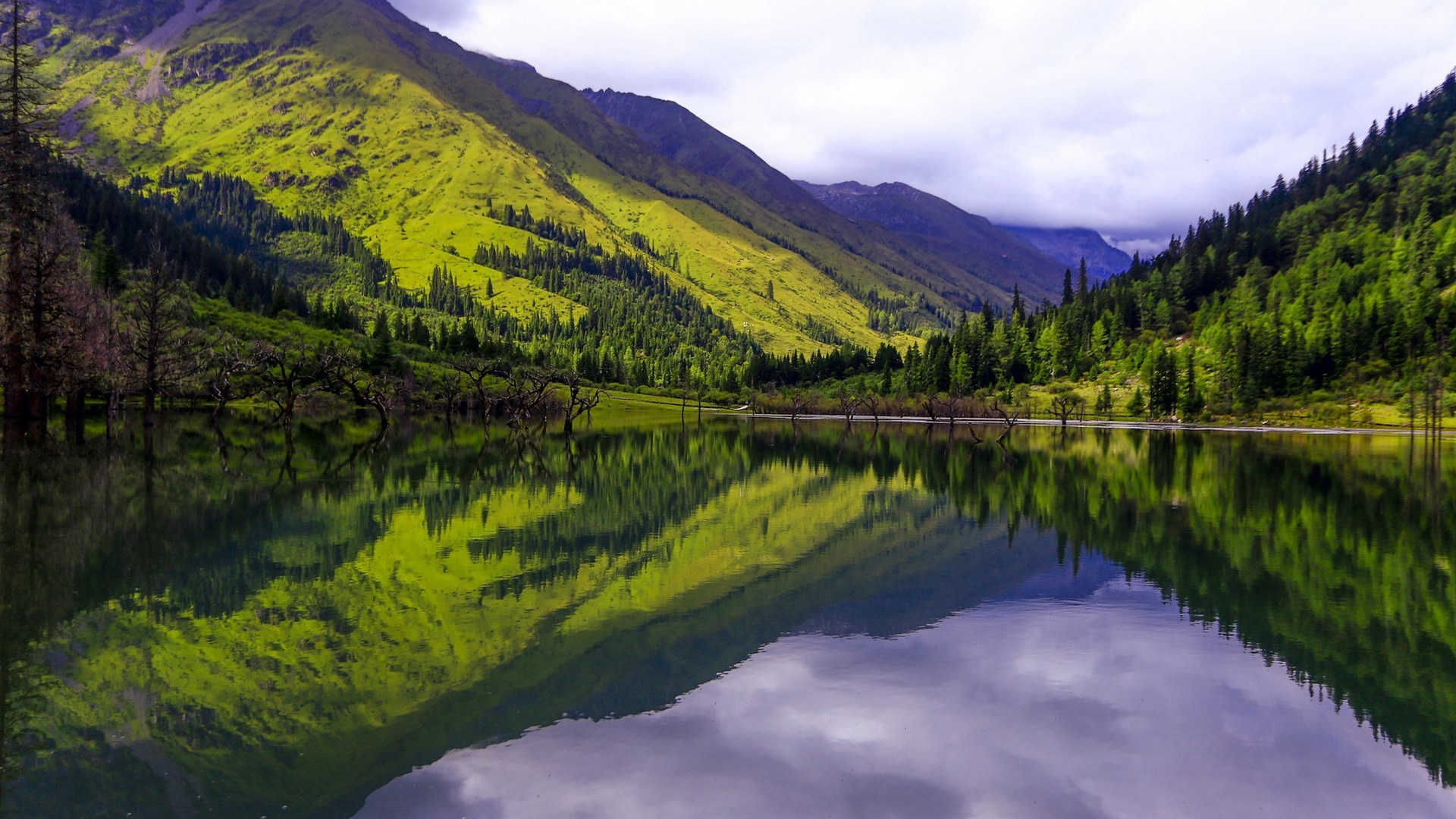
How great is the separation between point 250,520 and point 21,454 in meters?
25.7

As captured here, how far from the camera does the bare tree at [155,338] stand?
7062 centimetres

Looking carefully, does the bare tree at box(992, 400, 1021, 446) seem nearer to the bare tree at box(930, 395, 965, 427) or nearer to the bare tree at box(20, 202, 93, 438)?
the bare tree at box(930, 395, 965, 427)

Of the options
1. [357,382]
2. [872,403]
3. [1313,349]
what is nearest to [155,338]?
[357,382]

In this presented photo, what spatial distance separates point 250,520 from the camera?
28016 millimetres

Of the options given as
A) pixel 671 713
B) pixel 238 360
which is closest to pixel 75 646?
pixel 671 713

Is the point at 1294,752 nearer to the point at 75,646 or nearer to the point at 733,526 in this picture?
the point at 75,646

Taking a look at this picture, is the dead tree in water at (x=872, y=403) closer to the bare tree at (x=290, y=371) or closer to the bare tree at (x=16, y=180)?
the bare tree at (x=290, y=371)

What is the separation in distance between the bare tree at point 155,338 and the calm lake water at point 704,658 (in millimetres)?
41198

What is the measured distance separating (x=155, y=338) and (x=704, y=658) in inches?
2825

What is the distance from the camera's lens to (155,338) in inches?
2763

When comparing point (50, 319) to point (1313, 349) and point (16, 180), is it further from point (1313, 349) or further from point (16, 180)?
point (1313, 349)

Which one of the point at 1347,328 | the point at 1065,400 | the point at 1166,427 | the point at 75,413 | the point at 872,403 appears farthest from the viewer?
the point at 872,403

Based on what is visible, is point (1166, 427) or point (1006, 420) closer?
point (1006, 420)

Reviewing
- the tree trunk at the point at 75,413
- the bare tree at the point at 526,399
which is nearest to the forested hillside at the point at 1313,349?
the bare tree at the point at 526,399
